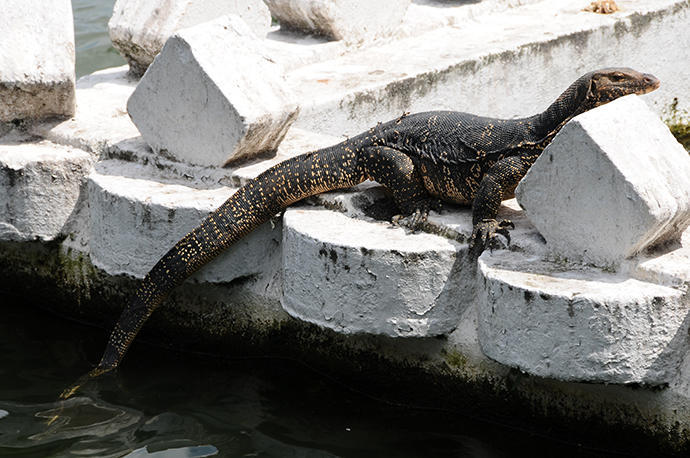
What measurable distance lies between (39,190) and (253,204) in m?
1.41

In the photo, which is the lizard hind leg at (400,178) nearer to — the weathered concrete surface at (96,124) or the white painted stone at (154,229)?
the white painted stone at (154,229)

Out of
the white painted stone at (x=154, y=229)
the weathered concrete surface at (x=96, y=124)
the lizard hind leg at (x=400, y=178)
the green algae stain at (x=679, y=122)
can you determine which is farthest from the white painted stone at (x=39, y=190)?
the green algae stain at (x=679, y=122)

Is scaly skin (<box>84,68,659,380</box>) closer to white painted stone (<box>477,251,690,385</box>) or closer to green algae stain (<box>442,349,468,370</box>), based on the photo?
green algae stain (<box>442,349,468,370</box>)

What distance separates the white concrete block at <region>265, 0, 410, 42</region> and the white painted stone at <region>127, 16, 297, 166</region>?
2.20m

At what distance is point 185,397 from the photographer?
5.52m

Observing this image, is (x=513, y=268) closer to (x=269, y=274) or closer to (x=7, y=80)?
(x=269, y=274)

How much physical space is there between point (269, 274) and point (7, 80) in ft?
6.92

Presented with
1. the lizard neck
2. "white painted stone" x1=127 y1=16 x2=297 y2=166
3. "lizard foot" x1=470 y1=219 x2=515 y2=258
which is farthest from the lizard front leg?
"white painted stone" x1=127 y1=16 x2=297 y2=166

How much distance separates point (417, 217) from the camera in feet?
17.1

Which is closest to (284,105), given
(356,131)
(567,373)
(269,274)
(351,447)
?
(269,274)

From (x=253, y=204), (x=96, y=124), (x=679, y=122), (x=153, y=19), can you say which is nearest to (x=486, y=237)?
(x=253, y=204)

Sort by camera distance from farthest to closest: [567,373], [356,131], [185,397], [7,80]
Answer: [356,131] → [7,80] → [185,397] → [567,373]

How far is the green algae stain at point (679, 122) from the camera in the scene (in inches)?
360

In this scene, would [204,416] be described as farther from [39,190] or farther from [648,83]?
[648,83]
